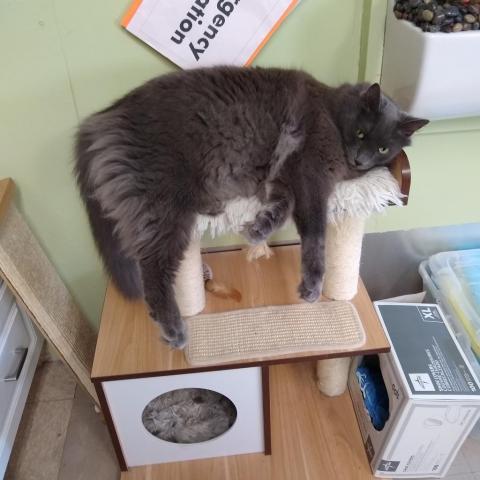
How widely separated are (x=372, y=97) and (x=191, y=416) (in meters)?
0.97

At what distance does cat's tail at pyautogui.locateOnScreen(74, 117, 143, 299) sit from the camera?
0.94 metres

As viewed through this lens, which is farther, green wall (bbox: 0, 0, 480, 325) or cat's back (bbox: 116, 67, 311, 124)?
green wall (bbox: 0, 0, 480, 325)

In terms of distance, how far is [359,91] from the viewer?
0.95m

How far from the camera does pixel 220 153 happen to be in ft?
3.01

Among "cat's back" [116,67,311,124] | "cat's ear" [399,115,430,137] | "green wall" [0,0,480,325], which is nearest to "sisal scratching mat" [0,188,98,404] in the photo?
"green wall" [0,0,480,325]

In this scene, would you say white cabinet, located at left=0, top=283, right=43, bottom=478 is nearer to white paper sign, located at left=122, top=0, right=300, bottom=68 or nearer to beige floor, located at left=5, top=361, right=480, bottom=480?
beige floor, located at left=5, top=361, right=480, bottom=480

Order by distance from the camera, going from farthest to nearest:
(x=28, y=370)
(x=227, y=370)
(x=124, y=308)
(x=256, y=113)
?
(x=28, y=370)
(x=124, y=308)
(x=227, y=370)
(x=256, y=113)

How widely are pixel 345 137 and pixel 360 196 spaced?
0.13 m

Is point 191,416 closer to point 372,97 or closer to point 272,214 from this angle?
point 272,214

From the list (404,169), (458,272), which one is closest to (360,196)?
(404,169)

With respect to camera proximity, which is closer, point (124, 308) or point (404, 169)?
point (404, 169)

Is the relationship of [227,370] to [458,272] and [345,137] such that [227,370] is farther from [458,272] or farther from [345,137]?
[458,272]

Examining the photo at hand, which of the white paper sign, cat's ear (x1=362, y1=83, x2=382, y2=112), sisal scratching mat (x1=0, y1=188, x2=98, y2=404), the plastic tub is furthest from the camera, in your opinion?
the plastic tub

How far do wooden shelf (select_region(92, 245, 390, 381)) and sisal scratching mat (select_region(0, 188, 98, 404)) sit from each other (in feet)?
0.58
